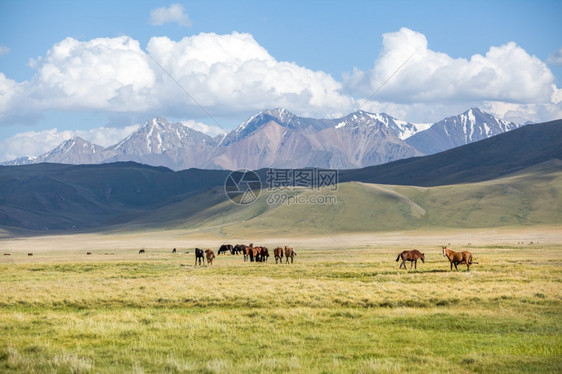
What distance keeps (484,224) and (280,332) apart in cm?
16655

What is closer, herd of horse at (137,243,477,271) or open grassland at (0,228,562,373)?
open grassland at (0,228,562,373)

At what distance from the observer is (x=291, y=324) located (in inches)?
878

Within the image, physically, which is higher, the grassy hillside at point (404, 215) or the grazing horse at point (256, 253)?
the grassy hillside at point (404, 215)

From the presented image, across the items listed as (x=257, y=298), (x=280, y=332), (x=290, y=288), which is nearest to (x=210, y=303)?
(x=257, y=298)

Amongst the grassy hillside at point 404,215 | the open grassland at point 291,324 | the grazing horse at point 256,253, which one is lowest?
the open grassland at point 291,324

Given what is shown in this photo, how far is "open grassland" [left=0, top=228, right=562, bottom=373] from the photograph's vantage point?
639 inches

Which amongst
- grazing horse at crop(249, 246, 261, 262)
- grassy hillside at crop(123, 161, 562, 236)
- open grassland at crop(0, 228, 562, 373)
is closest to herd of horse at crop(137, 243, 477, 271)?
grazing horse at crop(249, 246, 261, 262)

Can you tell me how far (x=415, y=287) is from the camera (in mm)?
30516

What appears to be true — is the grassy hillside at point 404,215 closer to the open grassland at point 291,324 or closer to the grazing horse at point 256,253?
the grazing horse at point 256,253

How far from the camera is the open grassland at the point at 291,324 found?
16.2 metres

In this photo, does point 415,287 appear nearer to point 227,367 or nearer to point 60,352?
point 227,367

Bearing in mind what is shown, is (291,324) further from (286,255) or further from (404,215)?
(404,215)

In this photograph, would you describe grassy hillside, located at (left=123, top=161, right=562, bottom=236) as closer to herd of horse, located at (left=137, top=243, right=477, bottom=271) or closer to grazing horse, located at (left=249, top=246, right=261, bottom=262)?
herd of horse, located at (left=137, top=243, right=477, bottom=271)

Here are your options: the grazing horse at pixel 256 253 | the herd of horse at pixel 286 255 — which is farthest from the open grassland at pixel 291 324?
the grazing horse at pixel 256 253
